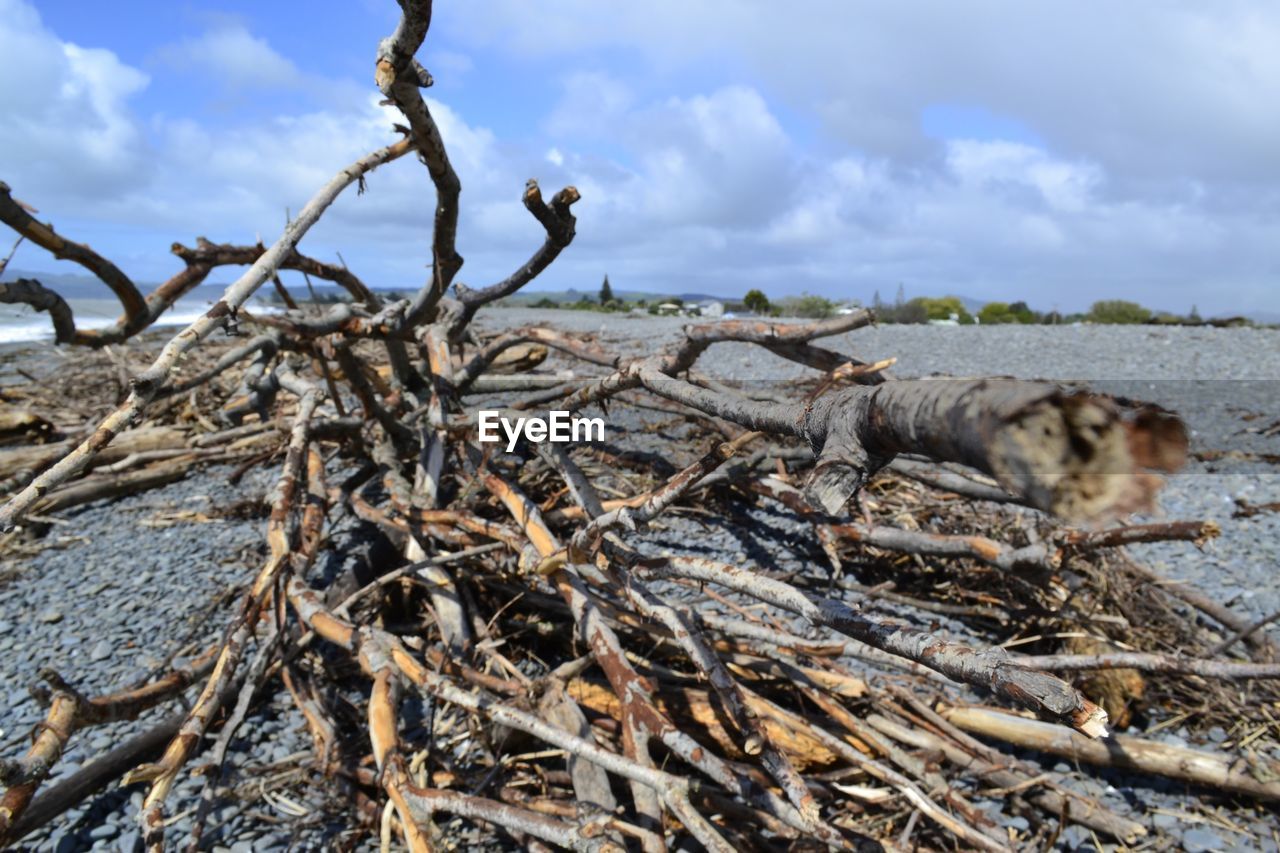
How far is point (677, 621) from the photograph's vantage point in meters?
2.16

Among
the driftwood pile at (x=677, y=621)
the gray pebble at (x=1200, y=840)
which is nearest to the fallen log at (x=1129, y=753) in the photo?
the driftwood pile at (x=677, y=621)

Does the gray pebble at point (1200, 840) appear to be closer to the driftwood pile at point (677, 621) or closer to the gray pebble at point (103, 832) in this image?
the driftwood pile at point (677, 621)

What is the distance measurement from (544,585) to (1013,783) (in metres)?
1.78

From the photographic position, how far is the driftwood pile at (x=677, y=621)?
4.30ft

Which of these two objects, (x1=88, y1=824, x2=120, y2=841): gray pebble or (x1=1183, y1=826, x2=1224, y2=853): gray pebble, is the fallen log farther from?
(x1=88, y1=824, x2=120, y2=841): gray pebble

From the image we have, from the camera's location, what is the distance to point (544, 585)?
9.99 feet

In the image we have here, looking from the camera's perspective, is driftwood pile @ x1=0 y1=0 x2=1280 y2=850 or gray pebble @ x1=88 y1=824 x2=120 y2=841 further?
gray pebble @ x1=88 y1=824 x2=120 y2=841

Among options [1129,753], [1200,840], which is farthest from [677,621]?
[1200,840]

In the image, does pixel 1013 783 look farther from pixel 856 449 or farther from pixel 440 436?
pixel 440 436

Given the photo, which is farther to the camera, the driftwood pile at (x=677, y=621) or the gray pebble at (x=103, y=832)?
the gray pebble at (x=103, y=832)

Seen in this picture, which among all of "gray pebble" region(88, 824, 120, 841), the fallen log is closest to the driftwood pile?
the fallen log

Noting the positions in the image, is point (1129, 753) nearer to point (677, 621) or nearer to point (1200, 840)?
point (1200, 840)

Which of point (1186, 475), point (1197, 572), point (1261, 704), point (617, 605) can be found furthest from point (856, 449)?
point (1186, 475)

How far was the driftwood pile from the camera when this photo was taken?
1.31 meters
